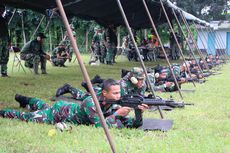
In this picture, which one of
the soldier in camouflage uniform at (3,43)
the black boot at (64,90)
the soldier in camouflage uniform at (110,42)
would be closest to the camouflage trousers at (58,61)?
the soldier in camouflage uniform at (110,42)

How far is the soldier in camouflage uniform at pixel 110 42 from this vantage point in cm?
2033

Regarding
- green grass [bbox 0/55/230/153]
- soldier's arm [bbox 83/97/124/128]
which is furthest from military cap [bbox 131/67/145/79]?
soldier's arm [bbox 83/97/124/128]

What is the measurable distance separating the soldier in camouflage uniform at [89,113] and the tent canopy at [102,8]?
7.30 meters

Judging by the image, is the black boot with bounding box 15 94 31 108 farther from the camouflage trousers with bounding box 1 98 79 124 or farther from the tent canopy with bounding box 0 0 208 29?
the tent canopy with bounding box 0 0 208 29

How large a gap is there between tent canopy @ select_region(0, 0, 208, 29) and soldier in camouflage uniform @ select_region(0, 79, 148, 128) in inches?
287

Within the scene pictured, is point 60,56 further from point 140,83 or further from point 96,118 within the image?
point 96,118

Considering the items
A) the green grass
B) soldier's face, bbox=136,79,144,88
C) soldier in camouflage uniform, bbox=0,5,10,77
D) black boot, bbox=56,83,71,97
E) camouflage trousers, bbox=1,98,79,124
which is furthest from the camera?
soldier in camouflage uniform, bbox=0,5,10,77

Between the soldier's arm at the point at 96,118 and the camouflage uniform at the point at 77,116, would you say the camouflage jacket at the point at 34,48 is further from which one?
the soldier's arm at the point at 96,118

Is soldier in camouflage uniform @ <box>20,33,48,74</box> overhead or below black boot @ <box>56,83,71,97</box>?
overhead

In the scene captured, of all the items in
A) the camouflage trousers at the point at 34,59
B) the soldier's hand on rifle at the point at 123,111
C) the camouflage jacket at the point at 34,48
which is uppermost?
the camouflage jacket at the point at 34,48

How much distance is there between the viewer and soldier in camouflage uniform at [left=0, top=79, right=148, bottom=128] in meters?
5.42

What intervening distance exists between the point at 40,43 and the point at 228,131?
9.31m

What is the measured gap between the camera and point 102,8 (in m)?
16.9

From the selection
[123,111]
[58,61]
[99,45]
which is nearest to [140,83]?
[123,111]
